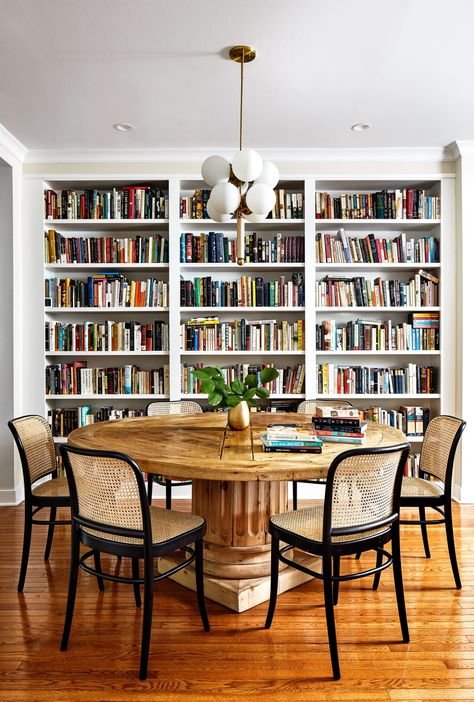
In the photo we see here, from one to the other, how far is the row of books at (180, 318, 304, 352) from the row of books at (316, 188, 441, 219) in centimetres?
96

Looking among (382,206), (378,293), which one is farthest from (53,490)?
(382,206)

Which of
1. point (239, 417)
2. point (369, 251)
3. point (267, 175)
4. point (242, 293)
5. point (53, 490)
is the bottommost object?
point (53, 490)

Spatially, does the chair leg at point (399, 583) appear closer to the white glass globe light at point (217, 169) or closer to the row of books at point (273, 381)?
the white glass globe light at point (217, 169)

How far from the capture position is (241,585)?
8.34 feet

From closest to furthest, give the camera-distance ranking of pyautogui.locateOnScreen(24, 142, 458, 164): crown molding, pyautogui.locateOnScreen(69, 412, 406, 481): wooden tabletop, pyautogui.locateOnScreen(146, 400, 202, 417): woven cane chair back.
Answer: pyautogui.locateOnScreen(69, 412, 406, 481): wooden tabletop
pyautogui.locateOnScreen(146, 400, 202, 417): woven cane chair back
pyautogui.locateOnScreen(24, 142, 458, 164): crown molding

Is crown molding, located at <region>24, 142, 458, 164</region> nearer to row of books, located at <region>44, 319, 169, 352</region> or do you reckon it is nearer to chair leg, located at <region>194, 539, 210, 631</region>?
row of books, located at <region>44, 319, 169, 352</region>

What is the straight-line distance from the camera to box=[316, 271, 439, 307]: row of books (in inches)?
174

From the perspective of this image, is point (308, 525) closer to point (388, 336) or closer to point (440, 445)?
point (440, 445)

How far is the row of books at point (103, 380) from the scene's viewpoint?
4414mm

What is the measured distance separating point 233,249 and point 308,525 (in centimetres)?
272

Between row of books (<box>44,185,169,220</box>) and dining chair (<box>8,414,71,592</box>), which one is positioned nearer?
dining chair (<box>8,414,71,592</box>)

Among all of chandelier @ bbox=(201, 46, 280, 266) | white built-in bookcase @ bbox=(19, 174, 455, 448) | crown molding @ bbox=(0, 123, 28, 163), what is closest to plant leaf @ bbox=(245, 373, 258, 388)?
chandelier @ bbox=(201, 46, 280, 266)

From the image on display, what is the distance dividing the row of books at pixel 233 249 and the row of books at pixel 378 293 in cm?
36

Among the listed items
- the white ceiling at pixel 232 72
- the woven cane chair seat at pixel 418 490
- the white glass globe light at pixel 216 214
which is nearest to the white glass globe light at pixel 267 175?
the white glass globe light at pixel 216 214
